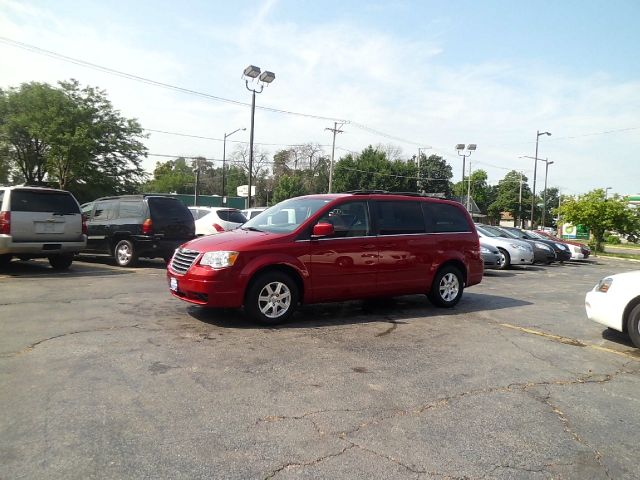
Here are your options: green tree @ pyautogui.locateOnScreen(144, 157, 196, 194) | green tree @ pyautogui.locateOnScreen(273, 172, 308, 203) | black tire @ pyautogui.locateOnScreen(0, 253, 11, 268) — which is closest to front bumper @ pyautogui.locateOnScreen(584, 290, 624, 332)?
black tire @ pyautogui.locateOnScreen(0, 253, 11, 268)

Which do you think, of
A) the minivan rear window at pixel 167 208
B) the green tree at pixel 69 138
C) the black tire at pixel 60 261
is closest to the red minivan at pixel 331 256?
the minivan rear window at pixel 167 208

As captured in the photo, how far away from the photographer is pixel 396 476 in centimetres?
282

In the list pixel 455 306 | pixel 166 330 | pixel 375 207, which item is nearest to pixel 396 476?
pixel 166 330

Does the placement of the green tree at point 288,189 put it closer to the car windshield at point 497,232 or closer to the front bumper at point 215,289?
the car windshield at point 497,232

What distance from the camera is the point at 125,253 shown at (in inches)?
480

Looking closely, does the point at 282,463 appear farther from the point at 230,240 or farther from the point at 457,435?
the point at 230,240

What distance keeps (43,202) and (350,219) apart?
7162mm

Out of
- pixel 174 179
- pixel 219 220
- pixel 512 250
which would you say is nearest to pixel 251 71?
pixel 219 220

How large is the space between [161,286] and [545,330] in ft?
22.2

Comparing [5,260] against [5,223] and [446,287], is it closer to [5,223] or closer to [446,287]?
[5,223]

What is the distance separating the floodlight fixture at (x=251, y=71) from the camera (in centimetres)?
2281

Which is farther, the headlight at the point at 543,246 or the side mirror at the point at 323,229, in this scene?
the headlight at the point at 543,246

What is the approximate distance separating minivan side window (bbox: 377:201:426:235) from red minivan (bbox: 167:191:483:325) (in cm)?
2

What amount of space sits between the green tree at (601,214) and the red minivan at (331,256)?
28440 millimetres
